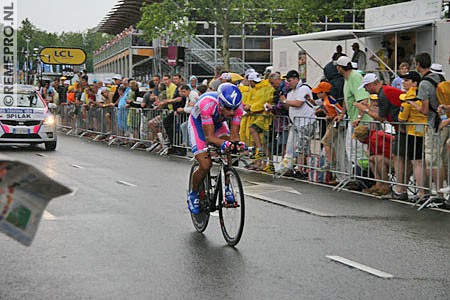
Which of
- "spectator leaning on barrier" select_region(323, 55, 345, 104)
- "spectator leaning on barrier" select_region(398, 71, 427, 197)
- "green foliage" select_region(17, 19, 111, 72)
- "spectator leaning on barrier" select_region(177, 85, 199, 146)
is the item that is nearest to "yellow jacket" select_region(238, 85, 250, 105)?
"spectator leaning on barrier" select_region(177, 85, 199, 146)

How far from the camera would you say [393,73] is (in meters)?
21.4

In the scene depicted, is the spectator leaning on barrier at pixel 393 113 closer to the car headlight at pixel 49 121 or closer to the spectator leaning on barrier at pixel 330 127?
the spectator leaning on barrier at pixel 330 127

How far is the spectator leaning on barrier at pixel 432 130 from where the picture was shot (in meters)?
11.3

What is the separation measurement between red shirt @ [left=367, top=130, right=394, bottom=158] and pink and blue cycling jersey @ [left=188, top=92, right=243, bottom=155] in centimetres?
416

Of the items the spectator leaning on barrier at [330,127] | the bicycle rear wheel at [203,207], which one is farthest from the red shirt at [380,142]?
the bicycle rear wheel at [203,207]

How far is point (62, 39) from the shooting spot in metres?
184

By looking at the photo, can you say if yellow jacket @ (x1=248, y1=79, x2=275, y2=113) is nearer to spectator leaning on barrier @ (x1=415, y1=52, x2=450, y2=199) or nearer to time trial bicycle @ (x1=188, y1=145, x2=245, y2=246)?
spectator leaning on barrier @ (x1=415, y1=52, x2=450, y2=199)

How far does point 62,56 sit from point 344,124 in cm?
4436

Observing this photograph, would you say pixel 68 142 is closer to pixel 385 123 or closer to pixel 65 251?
pixel 385 123

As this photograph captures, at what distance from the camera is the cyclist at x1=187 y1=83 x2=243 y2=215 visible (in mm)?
8578

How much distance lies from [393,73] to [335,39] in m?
3.08

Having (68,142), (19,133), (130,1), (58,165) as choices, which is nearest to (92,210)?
(58,165)

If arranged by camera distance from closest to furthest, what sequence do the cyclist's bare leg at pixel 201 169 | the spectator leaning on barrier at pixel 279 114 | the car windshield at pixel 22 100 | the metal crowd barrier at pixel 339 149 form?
the cyclist's bare leg at pixel 201 169
the metal crowd barrier at pixel 339 149
the spectator leaning on barrier at pixel 279 114
the car windshield at pixel 22 100

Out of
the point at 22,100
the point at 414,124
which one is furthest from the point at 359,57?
the point at 414,124
